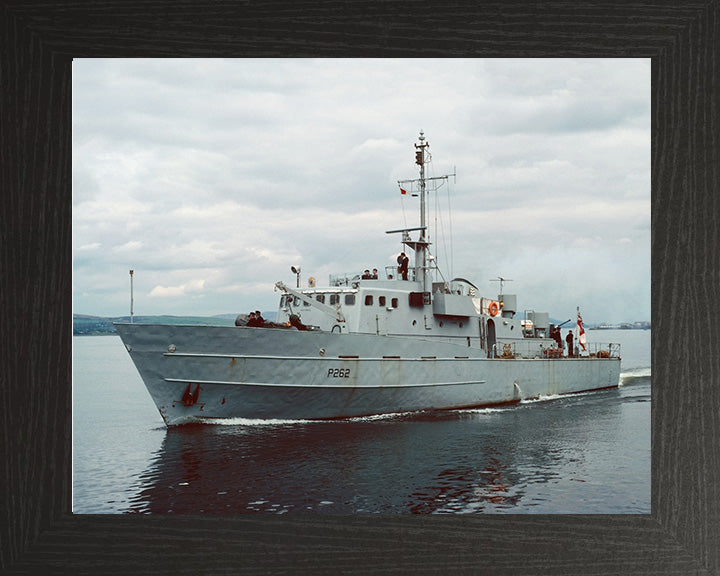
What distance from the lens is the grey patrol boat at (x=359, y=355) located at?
857 cm

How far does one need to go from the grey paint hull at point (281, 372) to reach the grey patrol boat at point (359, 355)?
0.04 feet

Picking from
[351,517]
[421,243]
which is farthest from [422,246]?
[351,517]

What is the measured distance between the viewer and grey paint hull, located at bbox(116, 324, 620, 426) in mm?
8539

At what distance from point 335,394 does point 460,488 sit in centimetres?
325

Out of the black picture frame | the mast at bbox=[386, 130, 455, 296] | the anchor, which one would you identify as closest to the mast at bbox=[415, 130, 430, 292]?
the mast at bbox=[386, 130, 455, 296]

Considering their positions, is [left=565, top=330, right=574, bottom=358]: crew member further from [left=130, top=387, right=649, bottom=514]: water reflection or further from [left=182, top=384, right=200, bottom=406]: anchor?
[left=182, top=384, right=200, bottom=406]: anchor

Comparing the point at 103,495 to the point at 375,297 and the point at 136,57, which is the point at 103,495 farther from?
the point at 375,297

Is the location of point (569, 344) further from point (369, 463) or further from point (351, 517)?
point (351, 517)

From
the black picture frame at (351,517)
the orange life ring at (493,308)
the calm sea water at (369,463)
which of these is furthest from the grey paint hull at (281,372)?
the black picture frame at (351,517)

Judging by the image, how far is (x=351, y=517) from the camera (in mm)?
3521

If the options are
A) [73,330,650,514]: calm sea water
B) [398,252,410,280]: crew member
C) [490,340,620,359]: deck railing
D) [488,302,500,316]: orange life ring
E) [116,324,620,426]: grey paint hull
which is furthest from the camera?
[490,340,620,359]: deck railing

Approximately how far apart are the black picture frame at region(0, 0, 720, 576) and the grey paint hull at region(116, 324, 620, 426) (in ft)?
16.2

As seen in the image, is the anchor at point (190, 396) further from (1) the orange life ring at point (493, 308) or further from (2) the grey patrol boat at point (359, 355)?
(1) the orange life ring at point (493, 308)

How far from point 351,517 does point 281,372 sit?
528cm
